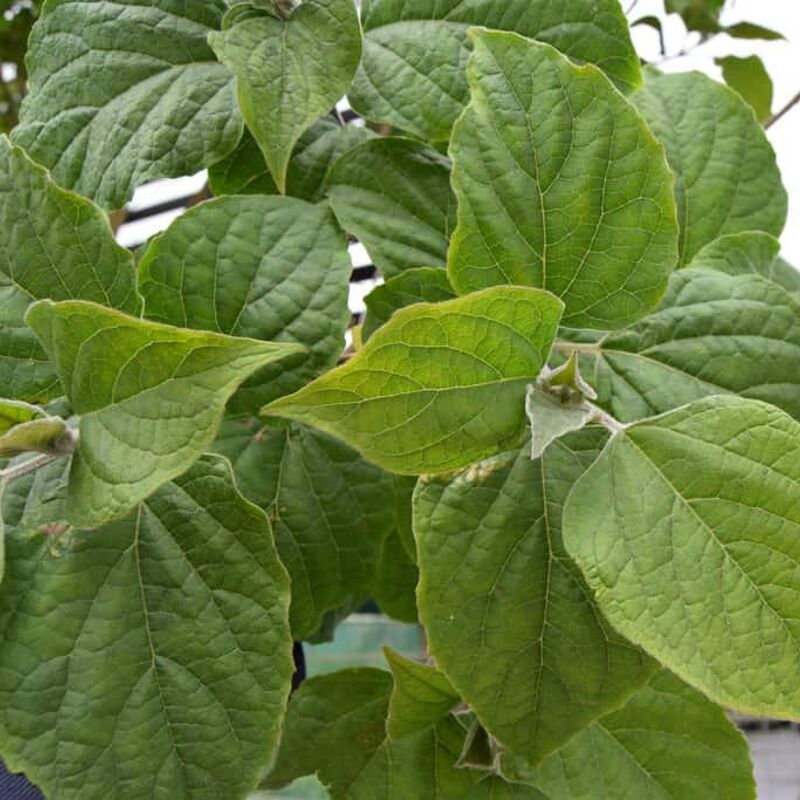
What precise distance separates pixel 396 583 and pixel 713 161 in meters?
0.25

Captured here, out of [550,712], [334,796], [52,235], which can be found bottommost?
[334,796]

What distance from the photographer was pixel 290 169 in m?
0.46

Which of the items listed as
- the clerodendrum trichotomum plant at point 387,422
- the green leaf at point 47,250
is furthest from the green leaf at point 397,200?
the green leaf at point 47,250

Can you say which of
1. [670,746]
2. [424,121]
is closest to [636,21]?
[424,121]

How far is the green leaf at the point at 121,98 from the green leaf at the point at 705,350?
0.57ft

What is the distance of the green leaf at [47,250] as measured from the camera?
1.14 ft

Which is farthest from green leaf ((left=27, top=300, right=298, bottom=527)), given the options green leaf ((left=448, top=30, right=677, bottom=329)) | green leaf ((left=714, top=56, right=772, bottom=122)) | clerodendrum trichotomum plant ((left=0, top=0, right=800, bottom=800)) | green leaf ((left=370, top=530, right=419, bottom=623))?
green leaf ((left=714, top=56, right=772, bottom=122))

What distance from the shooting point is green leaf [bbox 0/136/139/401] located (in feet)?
1.14

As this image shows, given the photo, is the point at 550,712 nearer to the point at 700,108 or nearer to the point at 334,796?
the point at 334,796

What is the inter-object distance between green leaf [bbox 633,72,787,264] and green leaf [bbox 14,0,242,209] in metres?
0.20

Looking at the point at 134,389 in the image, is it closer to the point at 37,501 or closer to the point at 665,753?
the point at 37,501

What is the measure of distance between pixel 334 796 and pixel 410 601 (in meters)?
0.10

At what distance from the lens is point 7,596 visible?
0.34 meters

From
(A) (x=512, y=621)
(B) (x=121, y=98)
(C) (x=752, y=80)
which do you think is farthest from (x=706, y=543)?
(C) (x=752, y=80)
